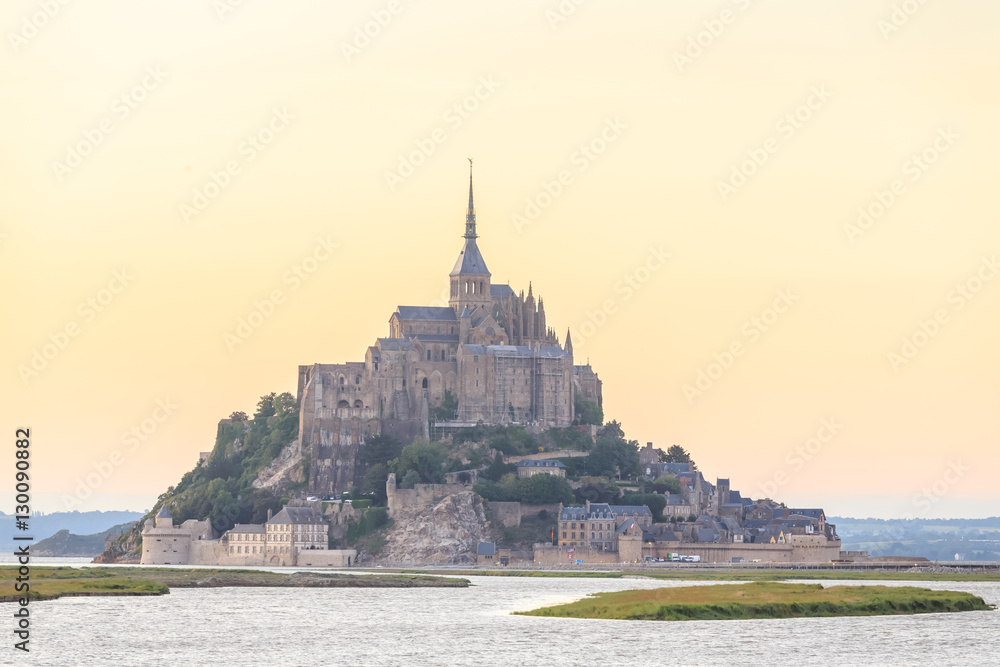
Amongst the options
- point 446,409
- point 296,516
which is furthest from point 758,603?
point 446,409

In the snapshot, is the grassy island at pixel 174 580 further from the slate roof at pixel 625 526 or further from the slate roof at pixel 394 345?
the slate roof at pixel 394 345

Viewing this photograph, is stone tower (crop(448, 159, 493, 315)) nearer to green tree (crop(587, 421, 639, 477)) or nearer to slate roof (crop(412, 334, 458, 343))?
slate roof (crop(412, 334, 458, 343))

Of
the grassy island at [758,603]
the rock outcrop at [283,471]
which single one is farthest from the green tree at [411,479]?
the grassy island at [758,603]

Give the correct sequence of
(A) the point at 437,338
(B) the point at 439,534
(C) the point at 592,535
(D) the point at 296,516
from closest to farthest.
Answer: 1. (C) the point at 592,535
2. (B) the point at 439,534
3. (D) the point at 296,516
4. (A) the point at 437,338

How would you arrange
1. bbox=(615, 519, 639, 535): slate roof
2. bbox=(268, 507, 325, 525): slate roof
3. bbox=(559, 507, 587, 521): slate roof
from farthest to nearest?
1. bbox=(268, 507, 325, 525): slate roof
2. bbox=(559, 507, 587, 521): slate roof
3. bbox=(615, 519, 639, 535): slate roof

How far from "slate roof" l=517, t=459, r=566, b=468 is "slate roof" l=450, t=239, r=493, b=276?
25.1 metres

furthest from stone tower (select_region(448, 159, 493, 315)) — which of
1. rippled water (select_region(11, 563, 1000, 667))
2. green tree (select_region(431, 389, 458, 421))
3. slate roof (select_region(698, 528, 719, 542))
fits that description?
rippled water (select_region(11, 563, 1000, 667))

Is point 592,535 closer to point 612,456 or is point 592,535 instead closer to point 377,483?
point 612,456

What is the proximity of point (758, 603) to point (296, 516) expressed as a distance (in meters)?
76.5

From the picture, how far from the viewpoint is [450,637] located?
9456 centimetres

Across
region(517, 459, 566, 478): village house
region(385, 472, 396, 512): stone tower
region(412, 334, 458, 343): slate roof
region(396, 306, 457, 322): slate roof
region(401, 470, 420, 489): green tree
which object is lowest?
region(385, 472, 396, 512): stone tower

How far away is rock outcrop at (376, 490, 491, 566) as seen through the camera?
566 ft

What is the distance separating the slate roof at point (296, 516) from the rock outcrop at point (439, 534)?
25.3 ft

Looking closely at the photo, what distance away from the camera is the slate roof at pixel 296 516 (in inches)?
6885
